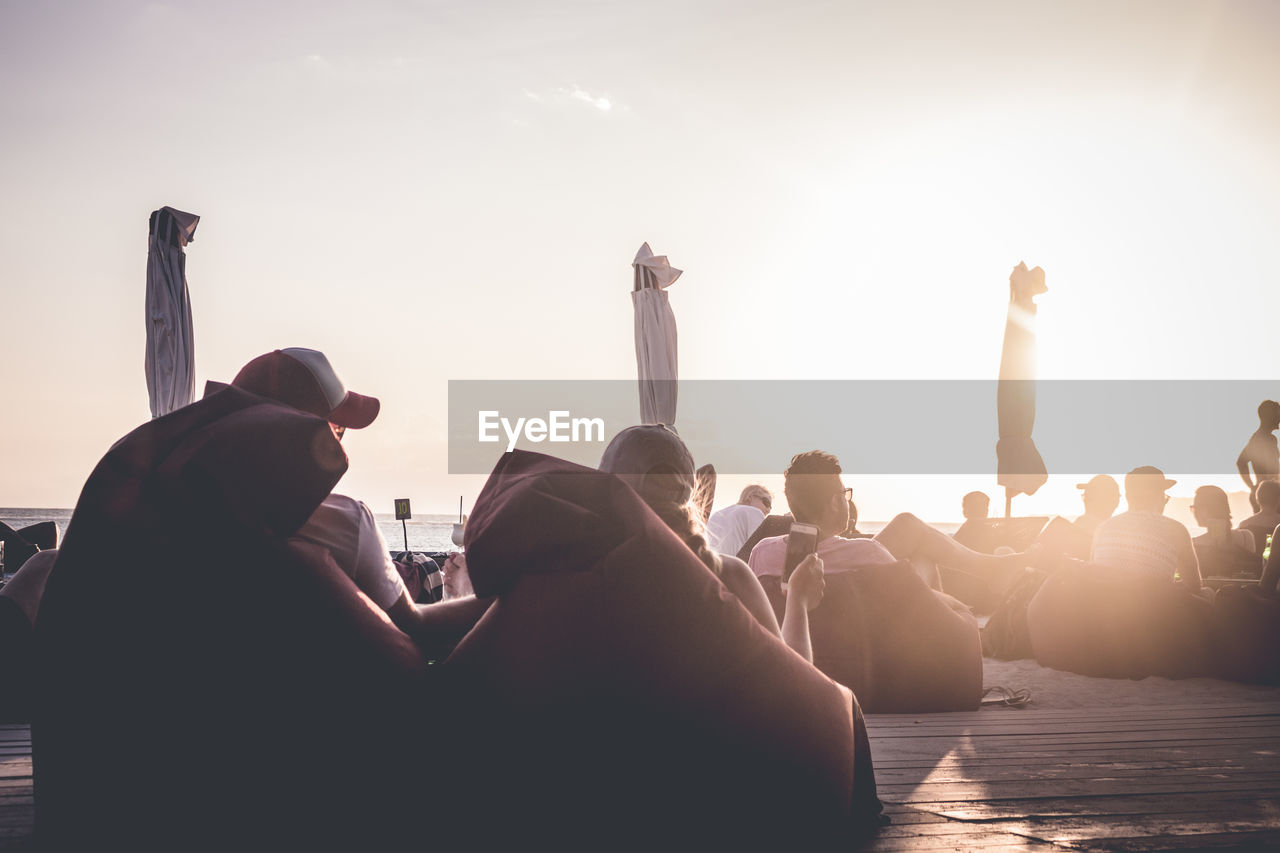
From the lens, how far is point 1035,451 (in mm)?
7617

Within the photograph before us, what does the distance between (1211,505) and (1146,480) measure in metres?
2.34

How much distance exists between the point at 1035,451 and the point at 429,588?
530 cm

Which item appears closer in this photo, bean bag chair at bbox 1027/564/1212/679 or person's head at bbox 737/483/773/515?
bean bag chair at bbox 1027/564/1212/679

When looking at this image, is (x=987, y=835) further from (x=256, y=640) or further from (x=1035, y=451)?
(x=1035, y=451)

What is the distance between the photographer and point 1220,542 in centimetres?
650

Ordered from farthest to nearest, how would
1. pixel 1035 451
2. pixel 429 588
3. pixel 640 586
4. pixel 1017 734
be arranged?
pixel 1035 451, pixel 429 588, pixel 1017 734, pixel 640 586

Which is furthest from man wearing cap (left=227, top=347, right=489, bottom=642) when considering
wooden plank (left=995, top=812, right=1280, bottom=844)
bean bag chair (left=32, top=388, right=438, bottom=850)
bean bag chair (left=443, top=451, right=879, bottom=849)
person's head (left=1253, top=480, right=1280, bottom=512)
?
person's head (left=1253, top=480, right=1280, bottom=512)

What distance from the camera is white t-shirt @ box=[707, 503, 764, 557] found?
17.6ft

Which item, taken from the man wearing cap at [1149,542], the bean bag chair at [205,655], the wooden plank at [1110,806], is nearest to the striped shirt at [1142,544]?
the man wearing cap at [1149,542]

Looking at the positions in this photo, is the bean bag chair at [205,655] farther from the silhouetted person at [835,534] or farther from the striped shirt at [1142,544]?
the striped shirt at [1142,544]

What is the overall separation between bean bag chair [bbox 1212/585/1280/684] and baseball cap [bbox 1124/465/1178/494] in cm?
62

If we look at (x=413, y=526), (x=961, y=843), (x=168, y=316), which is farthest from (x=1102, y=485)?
(x=413, y=526)

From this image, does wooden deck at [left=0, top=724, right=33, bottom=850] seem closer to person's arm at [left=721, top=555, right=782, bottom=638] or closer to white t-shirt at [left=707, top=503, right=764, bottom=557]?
person's arm at [left=721, top=555, right=782, bottom=638]

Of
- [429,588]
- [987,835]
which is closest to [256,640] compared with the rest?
[987,835]
